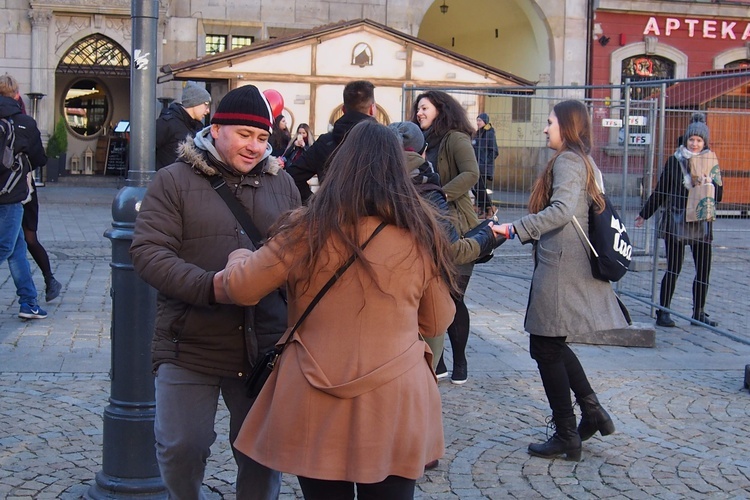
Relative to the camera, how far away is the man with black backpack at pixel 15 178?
7852 mm

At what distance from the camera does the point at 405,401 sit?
2.90m

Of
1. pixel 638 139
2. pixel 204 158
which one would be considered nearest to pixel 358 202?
pixel 204 158

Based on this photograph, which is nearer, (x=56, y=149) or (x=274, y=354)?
(x=274, y=354)

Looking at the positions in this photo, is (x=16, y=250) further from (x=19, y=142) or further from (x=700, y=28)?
(x=700, y=28)

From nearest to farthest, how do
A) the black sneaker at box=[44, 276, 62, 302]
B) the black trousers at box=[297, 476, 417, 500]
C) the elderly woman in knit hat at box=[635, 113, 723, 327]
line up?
1. the black trousers at box=[297, 476, 417, 500]
2. the elderly woman in knit hat at box=[635, 113, 723, 327]
3. the black sneaker at box=[44, 276, 62, 302]

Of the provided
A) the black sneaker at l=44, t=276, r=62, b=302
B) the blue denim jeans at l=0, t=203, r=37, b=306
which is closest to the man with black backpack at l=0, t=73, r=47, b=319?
the blue denim jeans at l=0, t=203, r=37, b=306

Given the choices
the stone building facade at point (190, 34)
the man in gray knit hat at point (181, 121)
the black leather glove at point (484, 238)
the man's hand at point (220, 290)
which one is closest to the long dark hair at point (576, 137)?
the black leather glove at point (484, 238)

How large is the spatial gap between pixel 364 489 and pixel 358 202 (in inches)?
34.1

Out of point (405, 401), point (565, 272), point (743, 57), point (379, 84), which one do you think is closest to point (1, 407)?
point (565, 272)

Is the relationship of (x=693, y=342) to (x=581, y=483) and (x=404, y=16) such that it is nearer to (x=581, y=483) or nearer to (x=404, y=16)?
(x=581, y=483)

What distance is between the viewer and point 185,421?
334 cm

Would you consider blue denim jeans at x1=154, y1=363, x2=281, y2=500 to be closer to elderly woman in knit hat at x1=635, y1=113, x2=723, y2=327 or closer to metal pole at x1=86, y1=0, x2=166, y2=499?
metal pole at x1=86, y1=0, x2=166, y2=499

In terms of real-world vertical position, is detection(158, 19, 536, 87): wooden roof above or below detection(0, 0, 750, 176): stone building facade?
below

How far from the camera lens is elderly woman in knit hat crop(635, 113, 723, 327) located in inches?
331
